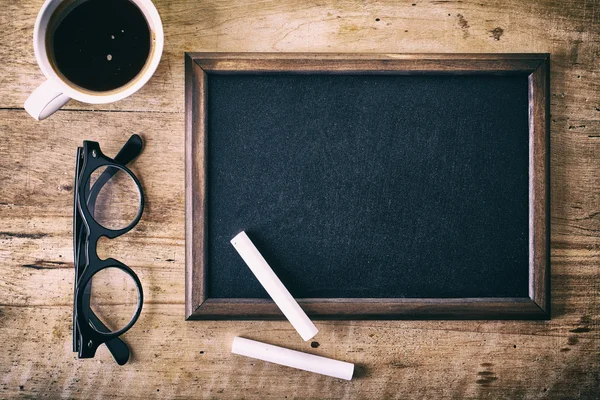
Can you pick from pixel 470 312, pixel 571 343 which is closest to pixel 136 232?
pixel 470 312

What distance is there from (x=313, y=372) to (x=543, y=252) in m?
0.35

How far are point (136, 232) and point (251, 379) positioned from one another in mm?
252

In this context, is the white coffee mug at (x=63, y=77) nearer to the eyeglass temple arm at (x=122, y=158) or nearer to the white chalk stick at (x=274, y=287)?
the eyeglass temple arm at (x=122, y=158)

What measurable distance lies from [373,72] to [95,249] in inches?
16.5

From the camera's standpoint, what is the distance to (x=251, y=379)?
0.66 meters

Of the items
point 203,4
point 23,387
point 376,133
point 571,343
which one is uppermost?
point 203,4

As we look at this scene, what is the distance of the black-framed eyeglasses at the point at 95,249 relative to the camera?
60 centimetres

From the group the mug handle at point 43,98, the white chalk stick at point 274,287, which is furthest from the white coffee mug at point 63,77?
the white chalk stick at point 274,287

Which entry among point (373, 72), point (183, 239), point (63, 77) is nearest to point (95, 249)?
point (183, 239)

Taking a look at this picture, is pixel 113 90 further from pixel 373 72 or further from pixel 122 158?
pixel 373 72

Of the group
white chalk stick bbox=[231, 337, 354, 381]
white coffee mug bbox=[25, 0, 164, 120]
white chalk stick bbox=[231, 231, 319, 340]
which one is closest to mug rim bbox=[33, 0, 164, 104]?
white coffee mug bbox=[25, 0, 164, 120]

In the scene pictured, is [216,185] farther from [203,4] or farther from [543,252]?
[543,252]

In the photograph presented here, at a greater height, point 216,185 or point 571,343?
point 216,185

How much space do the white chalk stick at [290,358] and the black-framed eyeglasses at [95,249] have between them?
14 cm
